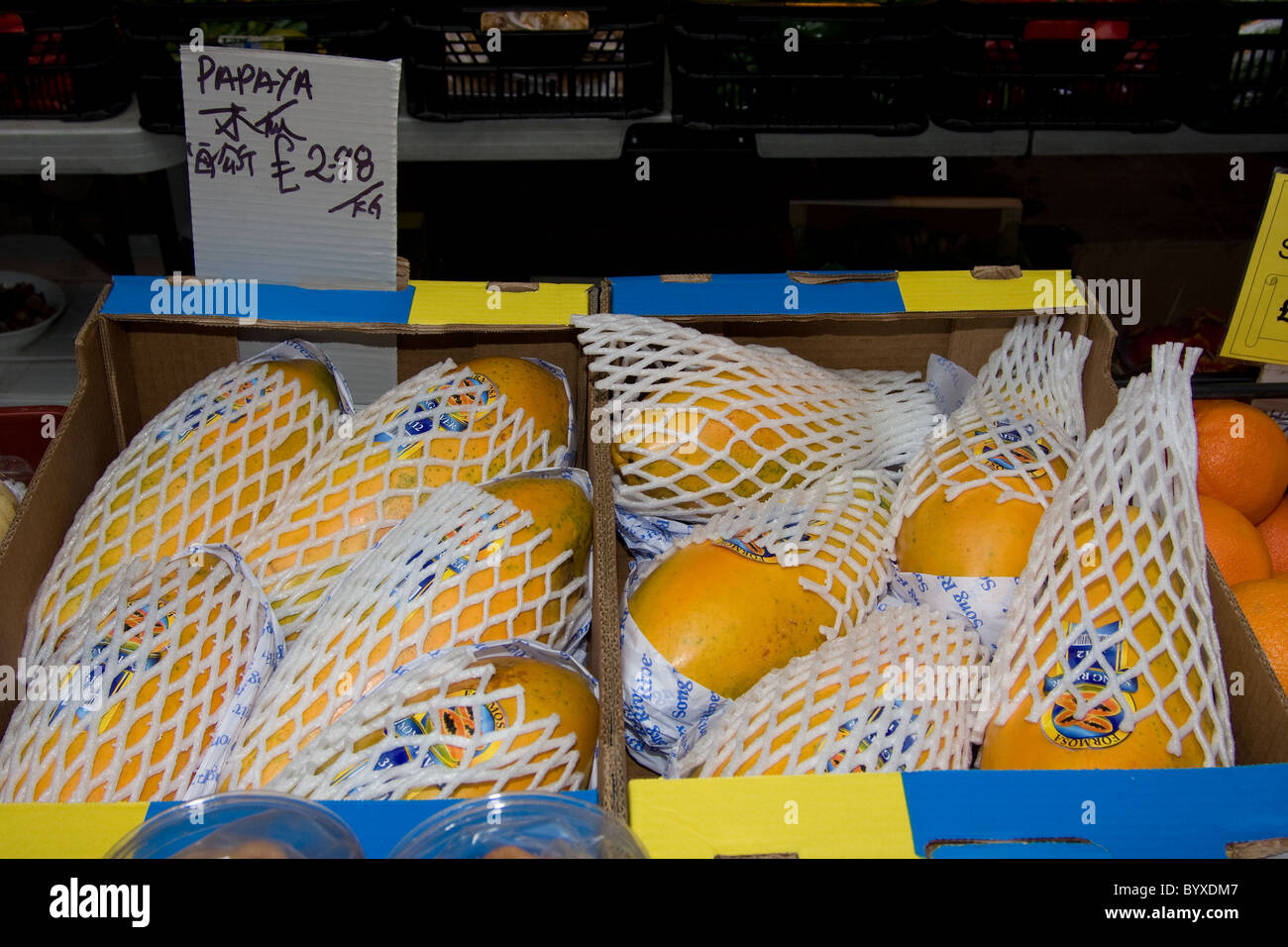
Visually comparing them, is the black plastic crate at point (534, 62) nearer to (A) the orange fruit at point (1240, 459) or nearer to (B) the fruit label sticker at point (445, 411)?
(B) the fruit label sticker at point (445, 411)

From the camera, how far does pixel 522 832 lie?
78cm

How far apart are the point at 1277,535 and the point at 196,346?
170cm

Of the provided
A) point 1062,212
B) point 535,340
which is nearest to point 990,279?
point 535,340

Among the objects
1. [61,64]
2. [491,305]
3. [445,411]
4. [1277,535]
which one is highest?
[61,64]

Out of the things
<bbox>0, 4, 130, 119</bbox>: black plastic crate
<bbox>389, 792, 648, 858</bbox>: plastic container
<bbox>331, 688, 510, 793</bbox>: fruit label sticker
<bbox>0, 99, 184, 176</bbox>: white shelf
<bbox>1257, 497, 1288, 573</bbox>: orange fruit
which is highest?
<bbox>0, 4, 130, 119</bbox>: black plastic crate

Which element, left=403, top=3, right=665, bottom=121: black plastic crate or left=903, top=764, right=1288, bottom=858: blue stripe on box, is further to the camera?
left=403, top=3, right=665, bottom=121: black plastic crate

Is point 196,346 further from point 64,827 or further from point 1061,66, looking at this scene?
point 1061,66

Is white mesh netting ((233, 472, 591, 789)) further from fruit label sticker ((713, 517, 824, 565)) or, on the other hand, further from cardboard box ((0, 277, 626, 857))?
fruit label sticker ((713, 517, 824, 565))

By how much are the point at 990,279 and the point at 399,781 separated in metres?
1.14

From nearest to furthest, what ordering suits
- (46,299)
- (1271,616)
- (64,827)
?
1. (64,827)
2. (1271,616)
3. (46,299)

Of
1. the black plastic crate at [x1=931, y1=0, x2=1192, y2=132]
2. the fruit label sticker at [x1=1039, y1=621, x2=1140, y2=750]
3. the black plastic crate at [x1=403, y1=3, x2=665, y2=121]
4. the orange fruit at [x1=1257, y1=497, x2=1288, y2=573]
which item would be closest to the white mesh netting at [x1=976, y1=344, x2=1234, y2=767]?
the fruit label sticker at [x1=1039, y1=621, x2=1140, y2=750]

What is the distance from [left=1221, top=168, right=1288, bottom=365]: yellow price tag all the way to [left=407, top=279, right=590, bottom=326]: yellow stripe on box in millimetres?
994

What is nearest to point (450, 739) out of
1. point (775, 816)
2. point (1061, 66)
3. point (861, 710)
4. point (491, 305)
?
point (775, 816)

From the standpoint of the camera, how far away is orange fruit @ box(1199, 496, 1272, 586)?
137 cm
